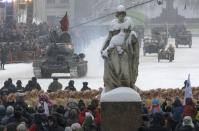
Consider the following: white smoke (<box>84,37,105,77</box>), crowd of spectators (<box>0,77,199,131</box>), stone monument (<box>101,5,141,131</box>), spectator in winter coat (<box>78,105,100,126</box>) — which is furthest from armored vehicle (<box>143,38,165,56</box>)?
stone monument (<box>101,5,141,131</box>)

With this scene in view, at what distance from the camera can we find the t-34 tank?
34000 mm

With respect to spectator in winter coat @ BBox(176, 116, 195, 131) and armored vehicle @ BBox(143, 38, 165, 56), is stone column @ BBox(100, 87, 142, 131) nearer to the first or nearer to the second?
spectator in winter coat @ BBox(176, 116, 195, 131)

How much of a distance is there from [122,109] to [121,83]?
46 cm

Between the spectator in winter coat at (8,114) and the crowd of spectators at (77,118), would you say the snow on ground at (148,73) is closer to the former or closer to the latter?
the crowd of spectators at (77,118)

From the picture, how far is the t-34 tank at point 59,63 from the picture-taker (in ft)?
112

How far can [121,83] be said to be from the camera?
1249 centimetres

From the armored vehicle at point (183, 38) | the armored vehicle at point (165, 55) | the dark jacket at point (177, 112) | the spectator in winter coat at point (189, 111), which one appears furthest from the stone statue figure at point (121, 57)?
the armored vehicle at point (183, 38)

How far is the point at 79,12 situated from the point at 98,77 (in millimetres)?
75519

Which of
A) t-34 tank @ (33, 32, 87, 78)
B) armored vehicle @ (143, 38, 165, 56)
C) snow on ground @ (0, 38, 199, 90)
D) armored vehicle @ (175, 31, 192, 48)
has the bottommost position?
snow on ground @ (0, 38, 199, 90)

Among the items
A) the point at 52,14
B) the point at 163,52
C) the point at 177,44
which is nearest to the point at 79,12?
the point at 52,14

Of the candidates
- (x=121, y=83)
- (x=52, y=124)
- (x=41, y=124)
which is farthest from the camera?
(x=121, y=83)

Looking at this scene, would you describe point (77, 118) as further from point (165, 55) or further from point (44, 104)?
point (165, 55)

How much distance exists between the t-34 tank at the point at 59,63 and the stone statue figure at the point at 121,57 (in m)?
21.2

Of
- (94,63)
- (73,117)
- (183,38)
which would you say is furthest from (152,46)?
(73,117)
